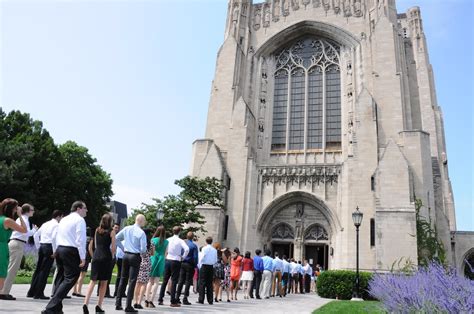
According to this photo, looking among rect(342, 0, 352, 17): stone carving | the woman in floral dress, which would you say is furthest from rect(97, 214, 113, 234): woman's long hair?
rect(342, 0, 352, 17): stone carving

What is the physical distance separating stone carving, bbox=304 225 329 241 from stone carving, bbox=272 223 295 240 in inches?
44.2

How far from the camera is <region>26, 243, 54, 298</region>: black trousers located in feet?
27.1

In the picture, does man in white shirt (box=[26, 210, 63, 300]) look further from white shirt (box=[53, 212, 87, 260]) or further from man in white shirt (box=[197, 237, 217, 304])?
man in white shirt (box=[197, 237, 217, 304])

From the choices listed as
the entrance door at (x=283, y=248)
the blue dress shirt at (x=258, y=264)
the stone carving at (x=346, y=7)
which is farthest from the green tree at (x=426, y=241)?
the stone carving at (x=346, y=7)

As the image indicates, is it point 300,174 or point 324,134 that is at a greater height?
point 324,134

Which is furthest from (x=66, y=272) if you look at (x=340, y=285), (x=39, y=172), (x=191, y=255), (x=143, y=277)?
(x=39, y=172)

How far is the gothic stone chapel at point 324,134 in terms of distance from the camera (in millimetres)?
22719

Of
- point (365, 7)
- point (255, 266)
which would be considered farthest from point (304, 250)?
point (365, 7)

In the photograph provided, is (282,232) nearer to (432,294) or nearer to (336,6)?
(336,6)

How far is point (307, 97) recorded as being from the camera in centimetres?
2923

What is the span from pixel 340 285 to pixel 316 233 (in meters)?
9.35

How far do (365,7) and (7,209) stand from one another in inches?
1161

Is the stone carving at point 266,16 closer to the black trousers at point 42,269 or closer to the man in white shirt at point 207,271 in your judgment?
the man in white shirt at point 207,271

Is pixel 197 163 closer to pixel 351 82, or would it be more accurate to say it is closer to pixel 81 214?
pixel 351 82
